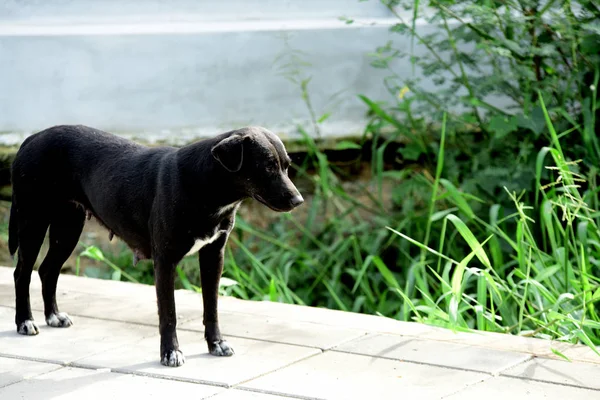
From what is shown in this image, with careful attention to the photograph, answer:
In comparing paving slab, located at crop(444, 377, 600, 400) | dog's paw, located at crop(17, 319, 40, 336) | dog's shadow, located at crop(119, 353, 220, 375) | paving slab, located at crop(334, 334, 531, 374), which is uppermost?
paving slab, located at crop(444, 377, 600, 400)

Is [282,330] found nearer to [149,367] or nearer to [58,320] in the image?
[149,367]

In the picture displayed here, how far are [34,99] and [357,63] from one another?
232cm

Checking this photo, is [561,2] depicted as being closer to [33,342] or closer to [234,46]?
[234,46]

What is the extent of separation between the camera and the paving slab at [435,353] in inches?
150

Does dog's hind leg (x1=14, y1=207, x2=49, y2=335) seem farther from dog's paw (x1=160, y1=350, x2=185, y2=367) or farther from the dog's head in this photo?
the dog's head

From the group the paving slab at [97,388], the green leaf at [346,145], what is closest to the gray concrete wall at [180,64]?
the green leaf at [346,145]

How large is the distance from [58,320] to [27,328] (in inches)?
6.9

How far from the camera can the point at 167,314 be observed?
3842mm

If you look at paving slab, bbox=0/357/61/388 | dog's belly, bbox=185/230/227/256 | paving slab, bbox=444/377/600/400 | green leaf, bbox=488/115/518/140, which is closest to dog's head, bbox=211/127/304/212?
dog's belly, bbox=185/230/227/256

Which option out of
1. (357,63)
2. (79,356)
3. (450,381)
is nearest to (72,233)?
(79,356)

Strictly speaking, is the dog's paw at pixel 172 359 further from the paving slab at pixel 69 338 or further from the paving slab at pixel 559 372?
the paving slab at pixel 559 372

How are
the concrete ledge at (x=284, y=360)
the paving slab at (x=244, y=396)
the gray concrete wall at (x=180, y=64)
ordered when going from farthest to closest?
1. the gray concrete wall at (x=180, y=64)
2. the concrete ledge at (x=284, y=360)
3. the paving slab at (x=244, y=396)

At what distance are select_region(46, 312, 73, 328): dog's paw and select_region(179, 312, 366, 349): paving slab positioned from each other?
0.52 meters

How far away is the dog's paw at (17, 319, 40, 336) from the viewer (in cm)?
424
